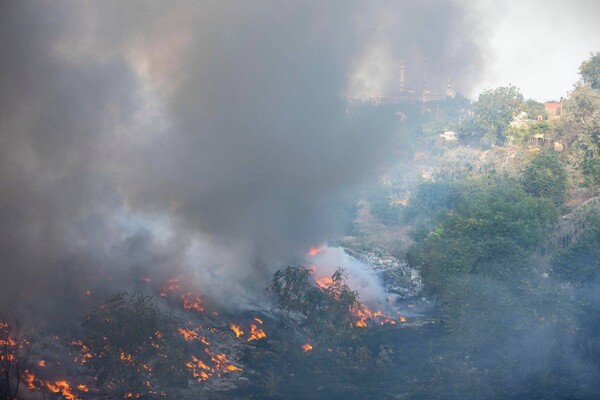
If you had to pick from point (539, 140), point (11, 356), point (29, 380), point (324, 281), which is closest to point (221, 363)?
point (29, 380)

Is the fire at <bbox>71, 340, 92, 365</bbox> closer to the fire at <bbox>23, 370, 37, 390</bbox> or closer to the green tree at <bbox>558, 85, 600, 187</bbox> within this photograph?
the fire at <bbox>23, 370, 37, 390</bbox>

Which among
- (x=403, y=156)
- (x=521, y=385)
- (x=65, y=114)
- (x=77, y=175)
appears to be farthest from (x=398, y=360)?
(x=403, y=156)

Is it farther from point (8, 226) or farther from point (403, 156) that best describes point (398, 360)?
point (403, 156)

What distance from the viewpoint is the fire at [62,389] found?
64.0 feet

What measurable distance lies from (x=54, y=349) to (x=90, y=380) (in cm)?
163

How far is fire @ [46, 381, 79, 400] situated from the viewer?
19.5 meters

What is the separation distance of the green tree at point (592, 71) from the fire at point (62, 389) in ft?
211

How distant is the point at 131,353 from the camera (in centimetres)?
1981

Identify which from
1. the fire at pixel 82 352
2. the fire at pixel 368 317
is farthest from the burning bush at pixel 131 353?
the fire at pixel 368 317

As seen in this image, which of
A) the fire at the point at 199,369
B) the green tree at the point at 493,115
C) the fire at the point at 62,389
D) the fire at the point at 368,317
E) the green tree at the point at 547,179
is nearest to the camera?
the fire at the point at 62,389

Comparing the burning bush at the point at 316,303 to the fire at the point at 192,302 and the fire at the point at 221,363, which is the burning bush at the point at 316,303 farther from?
the fire at the point at 221,363

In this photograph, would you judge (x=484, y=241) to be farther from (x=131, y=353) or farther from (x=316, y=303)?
(x=131, y=353)

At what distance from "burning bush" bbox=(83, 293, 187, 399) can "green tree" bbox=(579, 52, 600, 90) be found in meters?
61.6

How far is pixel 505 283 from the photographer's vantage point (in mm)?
27688
